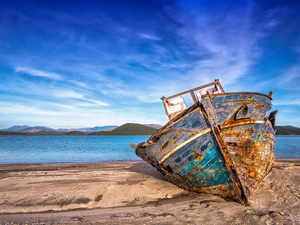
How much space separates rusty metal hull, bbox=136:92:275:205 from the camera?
185 inches

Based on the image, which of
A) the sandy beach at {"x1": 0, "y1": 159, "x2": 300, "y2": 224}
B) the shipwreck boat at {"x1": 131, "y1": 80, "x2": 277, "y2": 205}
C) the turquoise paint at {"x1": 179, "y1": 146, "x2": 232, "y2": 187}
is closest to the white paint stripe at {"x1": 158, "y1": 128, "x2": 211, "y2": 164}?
the shipwreck boat at {"x1": 131, "y1": 80, "x2": 277, "y2": 205}

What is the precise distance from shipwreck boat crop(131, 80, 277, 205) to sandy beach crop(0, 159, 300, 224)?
0.46 meters

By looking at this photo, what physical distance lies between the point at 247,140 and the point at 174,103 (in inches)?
162

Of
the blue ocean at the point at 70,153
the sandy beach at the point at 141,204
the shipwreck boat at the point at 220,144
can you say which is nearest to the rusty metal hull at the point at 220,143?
the shipwreck boat at the point at 220,144

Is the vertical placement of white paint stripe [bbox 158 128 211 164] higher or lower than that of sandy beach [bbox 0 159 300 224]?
higher

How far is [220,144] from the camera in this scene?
470 cm

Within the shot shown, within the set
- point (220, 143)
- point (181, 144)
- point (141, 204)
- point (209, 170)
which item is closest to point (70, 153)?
point (141, 204)

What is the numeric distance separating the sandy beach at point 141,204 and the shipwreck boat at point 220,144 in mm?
462

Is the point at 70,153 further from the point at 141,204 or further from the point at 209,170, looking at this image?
the point at 209,170

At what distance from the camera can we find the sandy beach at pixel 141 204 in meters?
3.99

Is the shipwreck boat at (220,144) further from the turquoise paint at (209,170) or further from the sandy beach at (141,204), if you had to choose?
the sandy beach at (141,204)

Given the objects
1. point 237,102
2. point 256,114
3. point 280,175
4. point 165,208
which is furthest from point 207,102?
point 280,175

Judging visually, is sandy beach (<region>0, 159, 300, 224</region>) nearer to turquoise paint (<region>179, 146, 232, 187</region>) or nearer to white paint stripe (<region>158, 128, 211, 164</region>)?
turquoise paint (<region>179, 146, 232, 187</region>)

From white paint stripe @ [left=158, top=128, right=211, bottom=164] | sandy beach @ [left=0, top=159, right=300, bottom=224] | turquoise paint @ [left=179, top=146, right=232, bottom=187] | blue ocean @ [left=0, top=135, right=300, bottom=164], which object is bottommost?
blue ocean @ [left=0, top=135, right=300, bottom=164]
